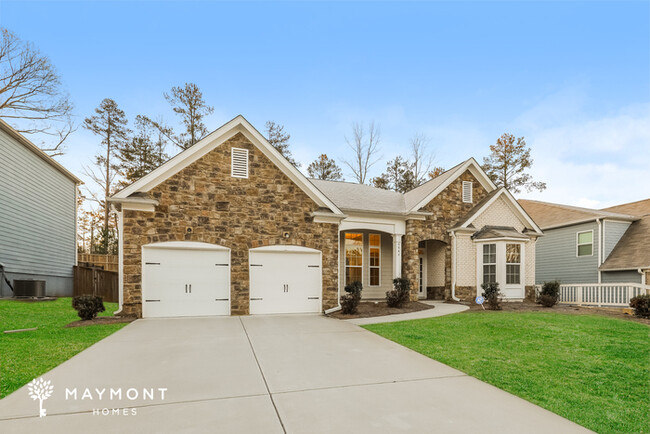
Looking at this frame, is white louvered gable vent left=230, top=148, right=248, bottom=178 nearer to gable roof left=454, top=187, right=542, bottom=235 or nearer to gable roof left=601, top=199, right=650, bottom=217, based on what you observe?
gable roof left=454, top=187, right=542, bottom=235

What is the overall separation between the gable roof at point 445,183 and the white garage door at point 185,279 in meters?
8.15

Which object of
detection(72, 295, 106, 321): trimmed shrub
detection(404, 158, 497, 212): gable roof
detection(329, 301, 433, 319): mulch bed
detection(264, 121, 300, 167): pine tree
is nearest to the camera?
detection(72, 295, 106, 321): trimmed shrub

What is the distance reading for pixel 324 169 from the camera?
29719mm

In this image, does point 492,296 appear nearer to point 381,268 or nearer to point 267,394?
point 381,268

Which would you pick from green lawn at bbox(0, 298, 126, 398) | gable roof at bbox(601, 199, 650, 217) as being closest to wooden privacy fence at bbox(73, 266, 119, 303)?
green lawn at bbox(0, 298, 126, 398)

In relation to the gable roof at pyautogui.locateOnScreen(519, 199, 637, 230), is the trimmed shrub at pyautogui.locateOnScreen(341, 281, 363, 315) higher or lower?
lower

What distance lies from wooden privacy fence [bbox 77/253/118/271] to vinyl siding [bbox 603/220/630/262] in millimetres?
25202

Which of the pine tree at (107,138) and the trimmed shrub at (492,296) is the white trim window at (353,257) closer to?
the trimmed shrub at (492,296)

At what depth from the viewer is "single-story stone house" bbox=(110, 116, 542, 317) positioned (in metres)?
9.45

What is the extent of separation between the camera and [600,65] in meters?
11.0

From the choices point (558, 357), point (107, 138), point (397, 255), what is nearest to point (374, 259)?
point (397, 255)

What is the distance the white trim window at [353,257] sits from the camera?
14.2 m

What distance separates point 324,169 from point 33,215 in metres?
20.6

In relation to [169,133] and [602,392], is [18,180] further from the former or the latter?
[602,392]
